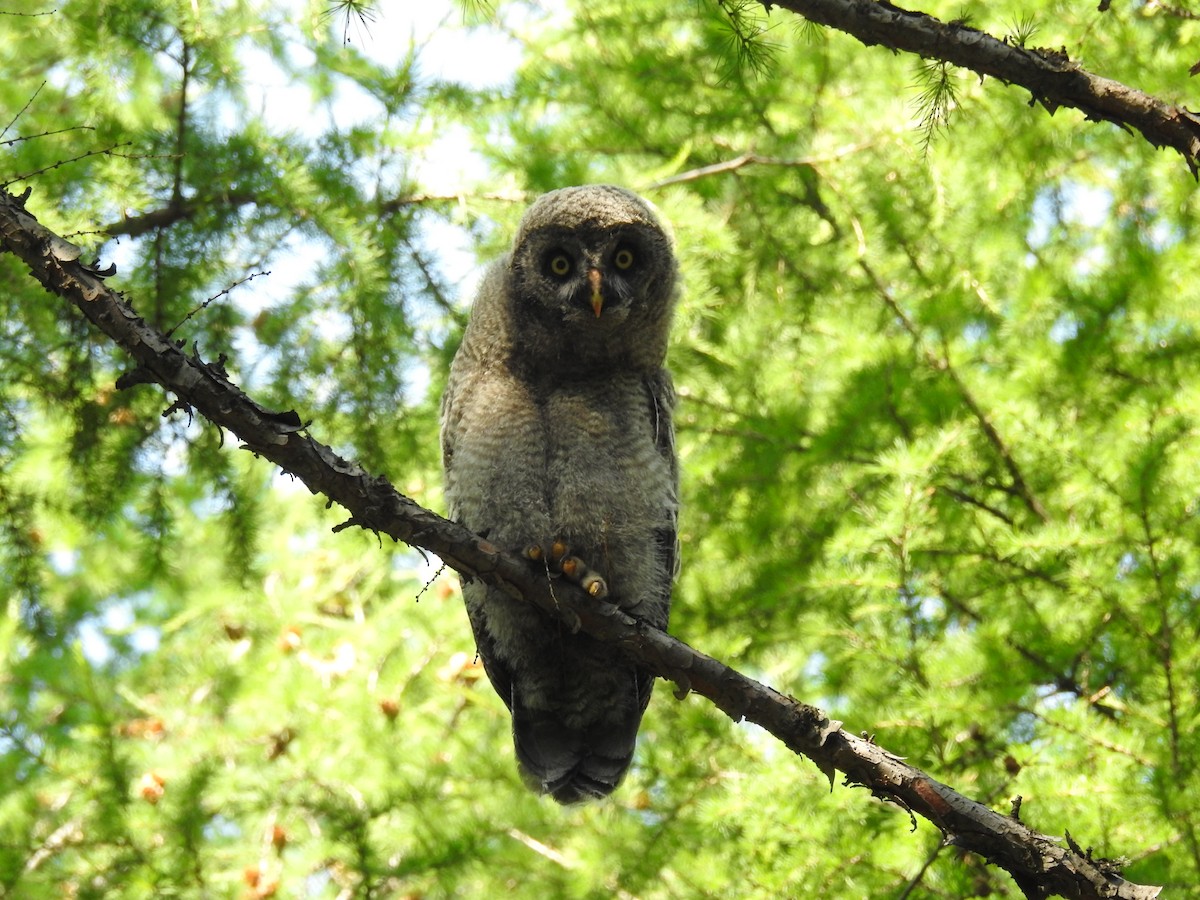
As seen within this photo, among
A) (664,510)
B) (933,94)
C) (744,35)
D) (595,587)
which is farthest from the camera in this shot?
(664,510)

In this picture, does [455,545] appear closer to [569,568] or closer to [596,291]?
[569,568]

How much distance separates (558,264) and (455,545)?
1229 mm

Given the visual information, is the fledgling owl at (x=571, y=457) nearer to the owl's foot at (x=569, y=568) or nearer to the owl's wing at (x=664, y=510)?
the owl's wing at (x=664, y=510)

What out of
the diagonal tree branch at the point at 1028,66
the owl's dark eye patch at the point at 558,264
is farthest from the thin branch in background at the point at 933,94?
the owl's dark eye patch at the point at 558,264

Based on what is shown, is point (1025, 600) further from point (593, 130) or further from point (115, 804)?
point (115, 804)

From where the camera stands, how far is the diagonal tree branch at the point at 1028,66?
9.32 ft

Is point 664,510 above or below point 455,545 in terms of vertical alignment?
above

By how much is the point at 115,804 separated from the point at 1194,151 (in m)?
4.88

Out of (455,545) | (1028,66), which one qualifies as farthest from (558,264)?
(1028,66)

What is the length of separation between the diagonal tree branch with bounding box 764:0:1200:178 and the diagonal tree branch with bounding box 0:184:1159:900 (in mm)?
1676

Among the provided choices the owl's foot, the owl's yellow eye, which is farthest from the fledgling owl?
the owl's foot

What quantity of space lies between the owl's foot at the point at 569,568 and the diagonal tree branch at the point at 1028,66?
1.60 meters

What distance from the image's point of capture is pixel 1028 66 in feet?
9.44

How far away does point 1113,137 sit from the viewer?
6.15 m
